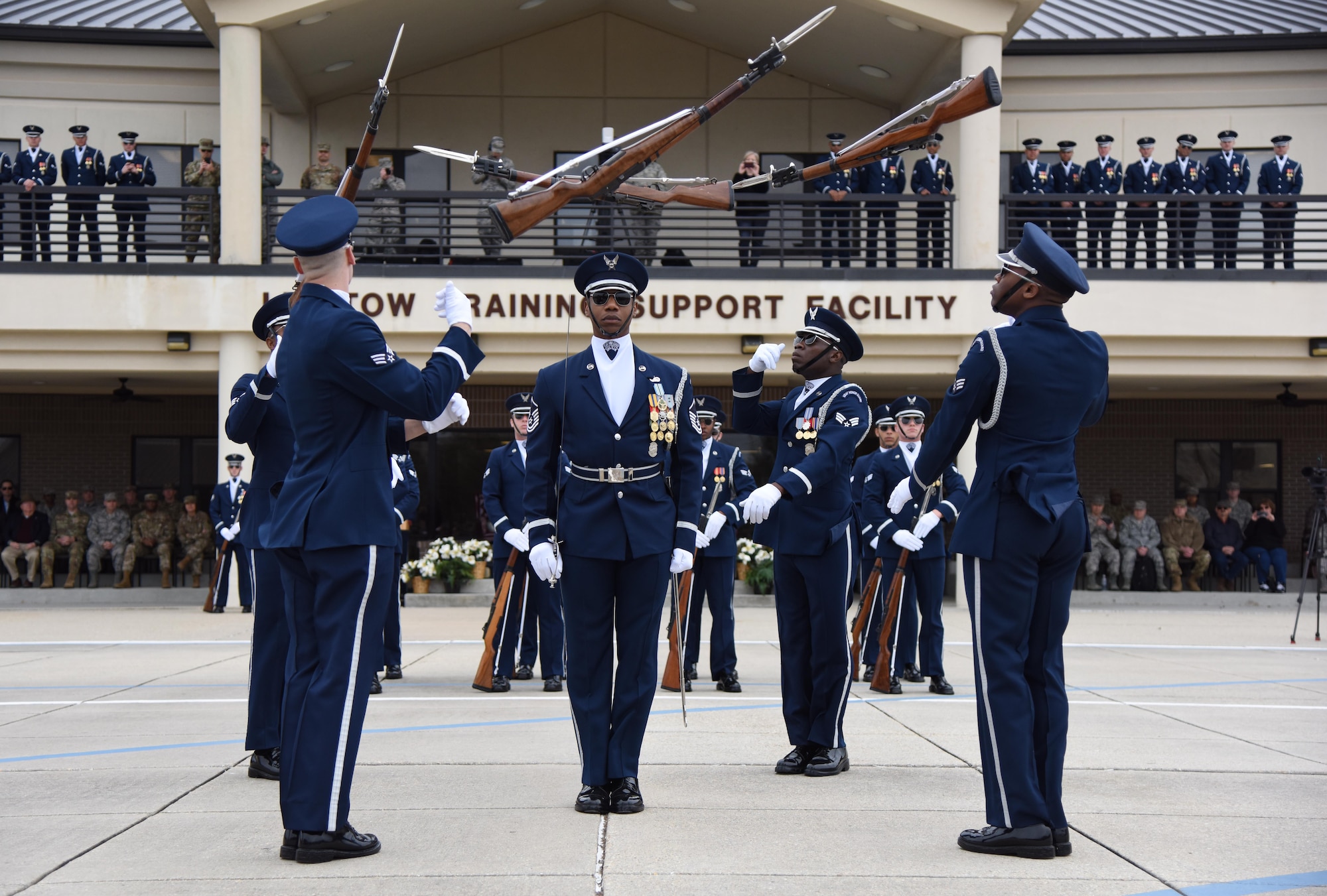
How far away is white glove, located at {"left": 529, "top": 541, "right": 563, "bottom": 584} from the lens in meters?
5.18

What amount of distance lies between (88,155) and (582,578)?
53.5ft

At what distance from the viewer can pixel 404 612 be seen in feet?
56.6

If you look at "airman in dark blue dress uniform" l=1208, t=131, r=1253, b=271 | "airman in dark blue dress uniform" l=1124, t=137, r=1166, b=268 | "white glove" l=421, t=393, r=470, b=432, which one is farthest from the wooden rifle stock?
"airman in dark blue dress uniform" l=1208, t=131, r=1253, b=271

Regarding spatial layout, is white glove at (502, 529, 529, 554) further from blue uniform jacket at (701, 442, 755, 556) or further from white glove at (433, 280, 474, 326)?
white glove at (433, 280, 474, 326)

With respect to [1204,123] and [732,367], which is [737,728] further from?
[1204,123]

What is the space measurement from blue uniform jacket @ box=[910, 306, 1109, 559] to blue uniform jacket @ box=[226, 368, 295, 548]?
2843 millimetres

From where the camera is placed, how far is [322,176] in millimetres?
18594

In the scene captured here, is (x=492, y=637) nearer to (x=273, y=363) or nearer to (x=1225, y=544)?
(x=273, y=363)

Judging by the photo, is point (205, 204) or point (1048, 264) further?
point (205, 204)

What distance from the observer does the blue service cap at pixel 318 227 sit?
4.48 meters

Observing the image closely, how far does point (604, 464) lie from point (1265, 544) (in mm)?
17803

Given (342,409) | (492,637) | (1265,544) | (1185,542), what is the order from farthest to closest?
(1265,544), (1185,542), (492,637), (342,409)

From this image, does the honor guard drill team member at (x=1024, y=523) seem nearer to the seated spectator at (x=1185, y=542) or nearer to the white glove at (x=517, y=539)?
the white glove at (x=517, y=539)

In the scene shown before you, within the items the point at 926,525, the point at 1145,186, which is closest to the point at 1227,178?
the point at 1145,186
